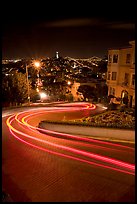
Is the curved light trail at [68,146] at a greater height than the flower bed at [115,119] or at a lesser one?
lesser

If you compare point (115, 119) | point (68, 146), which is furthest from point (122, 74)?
point (68, 146)

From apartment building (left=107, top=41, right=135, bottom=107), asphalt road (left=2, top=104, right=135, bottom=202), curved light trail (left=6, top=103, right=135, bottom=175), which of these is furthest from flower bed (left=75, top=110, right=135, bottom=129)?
apartment building (left=107, top=41, right=135, bottom=107)

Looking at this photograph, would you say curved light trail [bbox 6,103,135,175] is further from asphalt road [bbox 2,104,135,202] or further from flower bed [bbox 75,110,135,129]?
flower bed [bbox 75,110,135,129]

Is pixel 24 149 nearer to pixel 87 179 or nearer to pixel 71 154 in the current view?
pixel 71 154

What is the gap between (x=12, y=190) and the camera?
27.6 feet

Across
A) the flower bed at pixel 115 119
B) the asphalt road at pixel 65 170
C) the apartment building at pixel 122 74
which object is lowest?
the asphalt road at pixel 65 170

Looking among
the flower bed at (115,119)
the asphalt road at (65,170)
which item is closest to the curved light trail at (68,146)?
the asphalt road at (65,170)

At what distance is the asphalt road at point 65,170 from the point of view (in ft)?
26.6

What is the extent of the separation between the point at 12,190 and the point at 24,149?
4622 mm

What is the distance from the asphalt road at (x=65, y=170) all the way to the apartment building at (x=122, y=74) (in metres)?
15.0

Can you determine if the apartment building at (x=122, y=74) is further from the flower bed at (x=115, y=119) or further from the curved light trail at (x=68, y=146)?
the curved light trail at (x=68, y=146)

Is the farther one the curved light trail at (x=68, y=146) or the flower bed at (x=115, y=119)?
the flower bed at (x=115, y=119)

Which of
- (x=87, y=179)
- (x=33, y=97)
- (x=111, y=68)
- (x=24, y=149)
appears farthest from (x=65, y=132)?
(x=33, y=97)

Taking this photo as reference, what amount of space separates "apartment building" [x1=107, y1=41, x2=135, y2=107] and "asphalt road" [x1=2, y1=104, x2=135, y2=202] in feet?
49.1
